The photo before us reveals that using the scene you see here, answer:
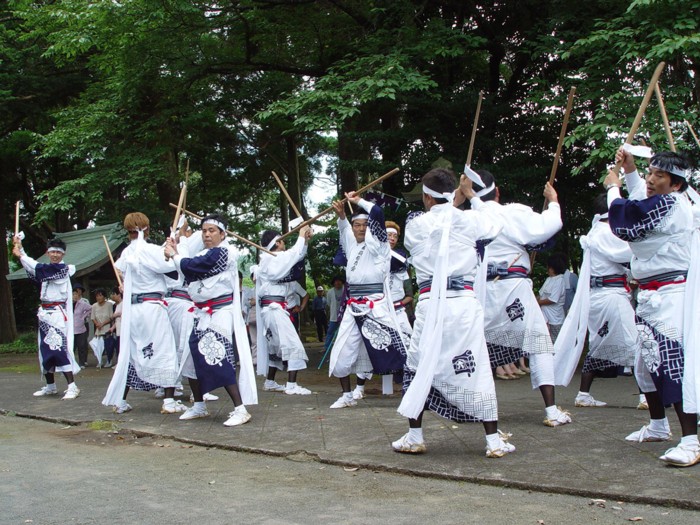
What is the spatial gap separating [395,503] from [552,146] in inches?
381

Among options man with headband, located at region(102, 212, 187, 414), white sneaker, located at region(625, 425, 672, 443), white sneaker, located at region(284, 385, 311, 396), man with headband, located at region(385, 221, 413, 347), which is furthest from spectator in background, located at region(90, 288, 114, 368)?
white sneaker, located at region(625, 425, 672, 443)

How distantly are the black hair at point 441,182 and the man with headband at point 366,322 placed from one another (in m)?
2.17

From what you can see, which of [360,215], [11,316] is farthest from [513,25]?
[11,316]

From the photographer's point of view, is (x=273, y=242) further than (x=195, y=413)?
Yes

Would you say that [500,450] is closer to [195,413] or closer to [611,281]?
[611,281]

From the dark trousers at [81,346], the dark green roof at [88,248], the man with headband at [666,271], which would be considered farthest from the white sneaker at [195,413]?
the dark green roof at [88,248]

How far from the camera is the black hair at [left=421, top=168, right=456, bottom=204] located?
18.2 ft

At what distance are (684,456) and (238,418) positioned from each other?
12.7 feet

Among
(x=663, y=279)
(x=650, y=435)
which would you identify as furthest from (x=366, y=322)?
(x=663, y=279)

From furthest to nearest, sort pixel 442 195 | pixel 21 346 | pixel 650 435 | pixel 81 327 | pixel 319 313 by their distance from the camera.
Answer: pixel 21 346, pixel 319 313, pixel 81 327, pixel 442 195, pixel 650 435

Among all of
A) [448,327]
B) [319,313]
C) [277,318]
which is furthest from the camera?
[319,313]

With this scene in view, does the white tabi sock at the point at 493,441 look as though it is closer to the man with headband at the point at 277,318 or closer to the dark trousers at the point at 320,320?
the man with headband at the point at 277,318

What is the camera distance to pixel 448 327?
17.3ft

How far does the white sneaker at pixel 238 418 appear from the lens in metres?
6.89
